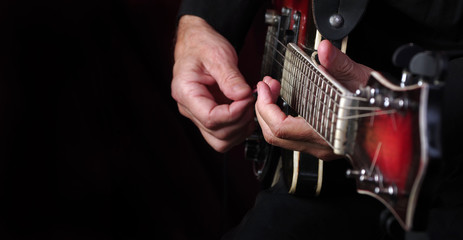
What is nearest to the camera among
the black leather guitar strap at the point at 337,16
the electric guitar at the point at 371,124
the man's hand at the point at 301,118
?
the electric guitar at the point at 371,124

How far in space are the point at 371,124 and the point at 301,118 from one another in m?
0.20

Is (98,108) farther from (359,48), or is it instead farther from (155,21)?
(359,48)

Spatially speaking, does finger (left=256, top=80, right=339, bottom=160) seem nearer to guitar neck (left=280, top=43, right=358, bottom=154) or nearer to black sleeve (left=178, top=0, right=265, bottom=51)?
guitar neck (left=280, top=43, right=358, bottom=154)

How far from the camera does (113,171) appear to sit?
1604 millimetres

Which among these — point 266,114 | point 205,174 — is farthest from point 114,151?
point 266,114

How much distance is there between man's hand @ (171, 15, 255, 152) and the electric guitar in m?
0.09

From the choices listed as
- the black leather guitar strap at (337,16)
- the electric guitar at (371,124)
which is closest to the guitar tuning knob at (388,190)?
the electric guitar at (371,124)

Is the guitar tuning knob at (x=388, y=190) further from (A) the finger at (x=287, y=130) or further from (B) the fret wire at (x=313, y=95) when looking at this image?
(A) the finger at (x=287, y=130)

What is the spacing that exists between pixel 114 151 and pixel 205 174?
28cm

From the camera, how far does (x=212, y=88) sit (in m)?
1.05

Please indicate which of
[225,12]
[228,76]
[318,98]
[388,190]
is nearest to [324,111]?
[318,98]

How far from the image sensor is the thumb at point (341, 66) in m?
0.72

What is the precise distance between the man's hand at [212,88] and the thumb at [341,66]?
0.58 feet

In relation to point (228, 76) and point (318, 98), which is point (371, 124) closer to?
point (318, 98)
